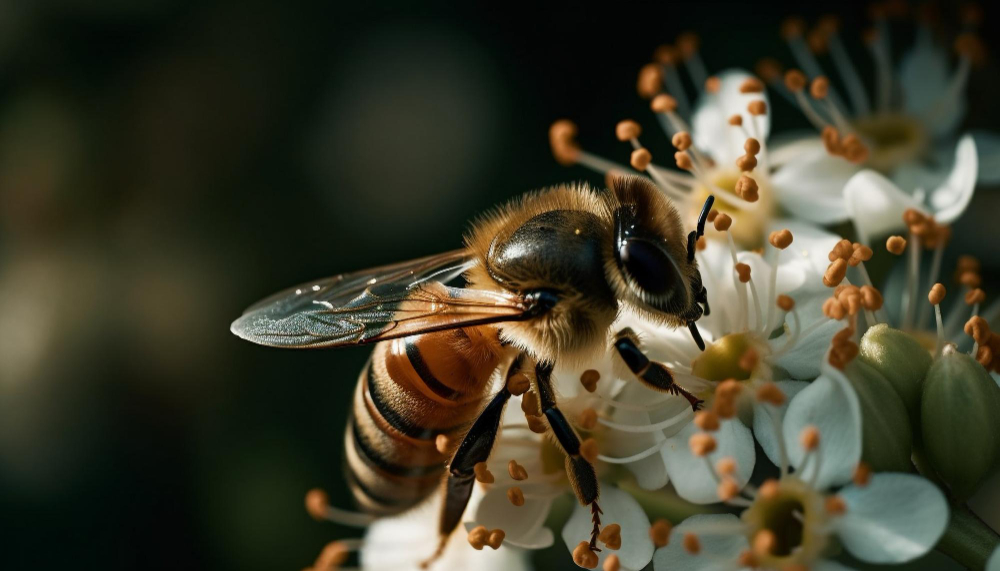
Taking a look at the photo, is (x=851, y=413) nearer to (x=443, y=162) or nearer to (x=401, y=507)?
(x=401, y=507)

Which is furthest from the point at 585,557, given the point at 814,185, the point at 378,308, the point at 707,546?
the point at 814,185

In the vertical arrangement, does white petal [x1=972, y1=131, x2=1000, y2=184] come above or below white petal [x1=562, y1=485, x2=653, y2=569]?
above

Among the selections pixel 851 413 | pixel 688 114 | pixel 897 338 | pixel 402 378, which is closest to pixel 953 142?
pixel 688 114

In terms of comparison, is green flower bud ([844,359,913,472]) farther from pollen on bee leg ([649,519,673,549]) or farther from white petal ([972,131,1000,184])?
white petal ([972,131,1000,184])

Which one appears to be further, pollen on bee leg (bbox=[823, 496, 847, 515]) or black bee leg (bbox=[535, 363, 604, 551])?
black bee leg (bbox=[535, 363, 604, 551])

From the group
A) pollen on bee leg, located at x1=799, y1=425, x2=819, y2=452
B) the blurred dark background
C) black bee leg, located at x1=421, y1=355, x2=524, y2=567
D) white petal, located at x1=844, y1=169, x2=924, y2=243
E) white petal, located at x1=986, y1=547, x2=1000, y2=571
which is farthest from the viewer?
the blurred dark background

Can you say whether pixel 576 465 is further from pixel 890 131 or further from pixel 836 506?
pixel 890 131

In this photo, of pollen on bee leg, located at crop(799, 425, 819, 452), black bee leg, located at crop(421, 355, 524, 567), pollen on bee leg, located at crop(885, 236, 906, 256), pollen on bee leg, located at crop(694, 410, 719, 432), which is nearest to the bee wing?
black bee leg, located at crop(421, 355, 524, 567)
